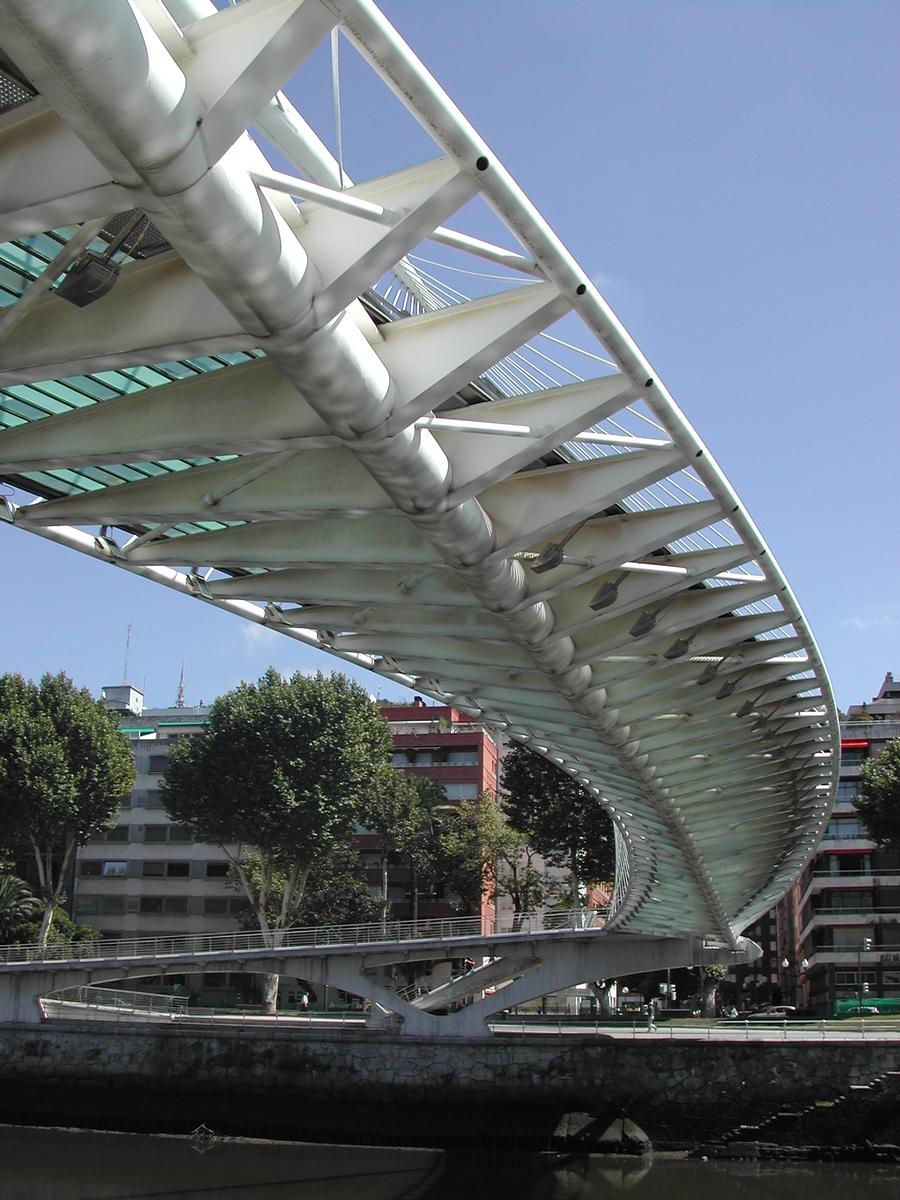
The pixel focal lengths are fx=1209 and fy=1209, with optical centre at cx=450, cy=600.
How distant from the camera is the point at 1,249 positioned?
11.2 meters

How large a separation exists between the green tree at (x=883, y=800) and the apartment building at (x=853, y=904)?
7455 millimetres

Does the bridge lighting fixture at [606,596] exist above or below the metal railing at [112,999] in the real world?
above

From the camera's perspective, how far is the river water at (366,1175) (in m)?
32.2

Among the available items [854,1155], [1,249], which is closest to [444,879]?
[854,1155]

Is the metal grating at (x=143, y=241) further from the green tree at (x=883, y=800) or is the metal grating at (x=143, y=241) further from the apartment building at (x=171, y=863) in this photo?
the apartment building at (x=171, y=863)

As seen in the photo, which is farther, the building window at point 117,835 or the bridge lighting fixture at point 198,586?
the building window at point 117,835

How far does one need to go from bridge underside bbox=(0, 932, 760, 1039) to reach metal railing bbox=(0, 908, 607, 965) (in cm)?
37

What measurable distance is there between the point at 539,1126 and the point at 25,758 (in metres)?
30.9

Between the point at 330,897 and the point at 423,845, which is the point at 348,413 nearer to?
the point at 330,897

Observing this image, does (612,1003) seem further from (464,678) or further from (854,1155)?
(464,678)

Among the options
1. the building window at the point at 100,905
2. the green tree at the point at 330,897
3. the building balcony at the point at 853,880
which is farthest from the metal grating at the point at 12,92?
the building window at the point at 100,905

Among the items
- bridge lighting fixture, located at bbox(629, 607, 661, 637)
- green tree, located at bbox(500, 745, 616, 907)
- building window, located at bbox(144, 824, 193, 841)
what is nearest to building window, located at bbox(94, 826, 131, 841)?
building window, located at bbox(144, 824, 193, 841)

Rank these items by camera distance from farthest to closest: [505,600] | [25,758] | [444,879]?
[444,879]
[25,758]
[505,600]

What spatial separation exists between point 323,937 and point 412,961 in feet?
44.9
